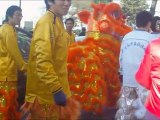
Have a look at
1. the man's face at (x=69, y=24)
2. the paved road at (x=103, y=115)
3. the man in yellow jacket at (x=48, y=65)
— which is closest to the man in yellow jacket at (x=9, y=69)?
the paved road at (x=103, y=115)

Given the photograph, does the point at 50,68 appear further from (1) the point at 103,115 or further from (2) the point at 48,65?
(1) the point at 103,115

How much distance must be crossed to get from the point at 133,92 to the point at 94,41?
0.79m

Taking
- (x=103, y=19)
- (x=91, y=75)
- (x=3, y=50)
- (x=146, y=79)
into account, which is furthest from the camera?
(x=103, y=19)

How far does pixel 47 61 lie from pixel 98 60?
1.87 metres

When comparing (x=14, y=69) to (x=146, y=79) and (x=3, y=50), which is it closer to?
(x=3, y=50)

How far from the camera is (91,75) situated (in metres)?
4.77

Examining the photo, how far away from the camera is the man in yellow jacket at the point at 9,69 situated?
4.36m

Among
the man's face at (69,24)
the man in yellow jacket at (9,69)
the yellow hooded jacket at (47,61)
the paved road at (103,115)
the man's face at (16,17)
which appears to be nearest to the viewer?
the yellow hooded jacket at (47,61)

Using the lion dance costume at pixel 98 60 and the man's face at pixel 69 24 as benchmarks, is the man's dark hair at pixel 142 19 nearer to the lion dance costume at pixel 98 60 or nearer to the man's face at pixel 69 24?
the lion dance costume at pixel 98 60

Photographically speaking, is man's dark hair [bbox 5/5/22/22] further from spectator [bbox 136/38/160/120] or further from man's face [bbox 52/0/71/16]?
spectator [bbox 136/38/160/120]

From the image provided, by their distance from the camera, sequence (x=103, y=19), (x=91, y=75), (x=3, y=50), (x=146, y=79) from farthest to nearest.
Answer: (x=103, y=19)
(x=91, y=75)
(x=3, y=50)
(x=146, y=79)

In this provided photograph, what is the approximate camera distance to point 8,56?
4418mm

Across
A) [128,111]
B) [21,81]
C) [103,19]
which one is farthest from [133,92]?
[21,81]

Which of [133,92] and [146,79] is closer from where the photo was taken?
[146,79]
